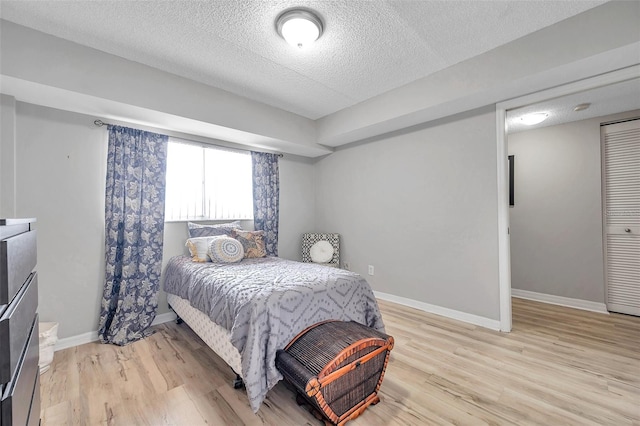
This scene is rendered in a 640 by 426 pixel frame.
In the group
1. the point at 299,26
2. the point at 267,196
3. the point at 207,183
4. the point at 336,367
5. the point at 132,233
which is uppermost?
the point at 299,26

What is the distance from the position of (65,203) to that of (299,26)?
257 cm

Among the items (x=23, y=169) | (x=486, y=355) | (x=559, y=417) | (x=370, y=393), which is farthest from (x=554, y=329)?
(x=23, y=169)

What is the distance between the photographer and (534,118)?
126 inches

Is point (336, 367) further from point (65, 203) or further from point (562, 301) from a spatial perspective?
point (562, 301)

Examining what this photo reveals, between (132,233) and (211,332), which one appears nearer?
(211,332)

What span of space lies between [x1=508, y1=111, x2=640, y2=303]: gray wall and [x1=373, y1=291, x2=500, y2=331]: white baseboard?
1.48m

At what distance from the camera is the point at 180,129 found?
3020 millimetres

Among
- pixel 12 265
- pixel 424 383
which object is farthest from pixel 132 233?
pixel 424 383

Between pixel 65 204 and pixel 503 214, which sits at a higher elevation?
pixel 65 204

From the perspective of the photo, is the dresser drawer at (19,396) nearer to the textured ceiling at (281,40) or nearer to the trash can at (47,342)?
the trash can at (47,342)

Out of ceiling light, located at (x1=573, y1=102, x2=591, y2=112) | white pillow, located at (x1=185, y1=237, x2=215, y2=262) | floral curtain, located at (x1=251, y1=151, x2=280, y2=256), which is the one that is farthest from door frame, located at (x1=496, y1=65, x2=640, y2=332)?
white pillow, located at (x1=185, y1=237, x2=215, y2=262)

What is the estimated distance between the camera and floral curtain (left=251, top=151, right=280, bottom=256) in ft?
12.6

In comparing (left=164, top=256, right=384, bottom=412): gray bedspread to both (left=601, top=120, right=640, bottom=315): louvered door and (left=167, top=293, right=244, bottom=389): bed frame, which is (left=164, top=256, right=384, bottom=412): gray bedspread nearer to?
(left=167, top=293, right=244, bottom=389): bed frame

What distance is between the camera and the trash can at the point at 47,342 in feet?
6.63
